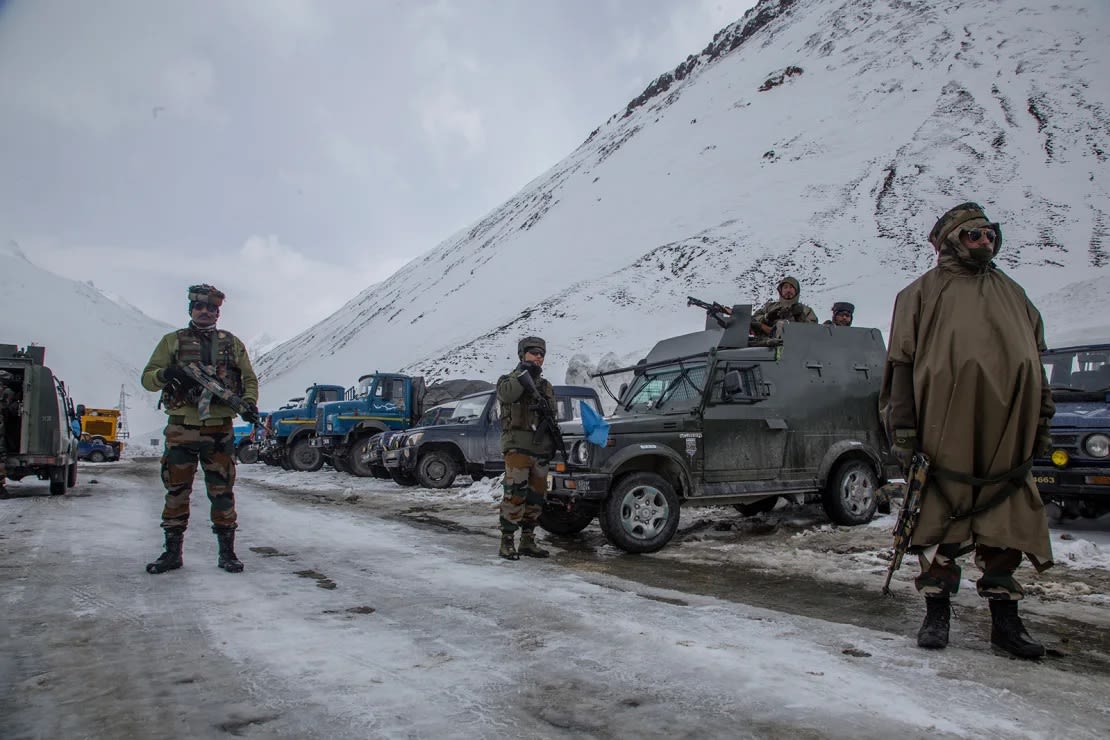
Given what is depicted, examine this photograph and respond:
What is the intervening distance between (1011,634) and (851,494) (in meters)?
4.51

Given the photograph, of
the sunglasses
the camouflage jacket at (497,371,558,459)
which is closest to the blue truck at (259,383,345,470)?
the camouflage jacket at (497,371,558,459)

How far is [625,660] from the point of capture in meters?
3.06

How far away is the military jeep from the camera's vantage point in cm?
638

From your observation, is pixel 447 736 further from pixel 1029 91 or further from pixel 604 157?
pixel 604 157

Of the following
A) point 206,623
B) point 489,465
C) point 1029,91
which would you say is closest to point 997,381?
point 206,623

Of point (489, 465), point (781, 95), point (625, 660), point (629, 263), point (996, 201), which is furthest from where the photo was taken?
point (781, 95)

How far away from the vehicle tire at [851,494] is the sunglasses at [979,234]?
4.58 meters

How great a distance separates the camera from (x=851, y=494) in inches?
301

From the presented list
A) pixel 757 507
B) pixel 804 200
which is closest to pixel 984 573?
pixel 757 507

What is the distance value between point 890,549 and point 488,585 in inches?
138

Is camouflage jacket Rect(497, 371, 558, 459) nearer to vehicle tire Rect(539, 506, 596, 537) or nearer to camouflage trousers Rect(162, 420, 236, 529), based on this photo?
vehicle tire Rect(539, 506, 596, 537)

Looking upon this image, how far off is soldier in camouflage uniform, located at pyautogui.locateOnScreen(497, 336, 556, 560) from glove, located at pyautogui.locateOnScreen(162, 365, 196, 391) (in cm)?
227

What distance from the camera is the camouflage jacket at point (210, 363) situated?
509cm

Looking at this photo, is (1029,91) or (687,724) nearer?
(687,724)
